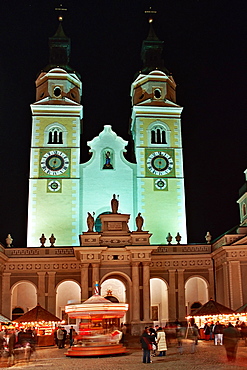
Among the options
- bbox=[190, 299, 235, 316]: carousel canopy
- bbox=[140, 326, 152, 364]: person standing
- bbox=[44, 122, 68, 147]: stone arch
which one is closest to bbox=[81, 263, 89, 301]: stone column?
bbox=[190, 299, 235, 316]: carousel canopy

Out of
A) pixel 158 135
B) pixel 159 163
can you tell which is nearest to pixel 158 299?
pixel 159 163

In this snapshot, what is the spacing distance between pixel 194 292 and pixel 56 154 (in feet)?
55.0

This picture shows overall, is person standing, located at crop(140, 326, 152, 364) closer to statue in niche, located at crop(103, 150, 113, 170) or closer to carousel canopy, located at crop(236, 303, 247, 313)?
carousel canopy, located at crop(236, 303, 247, 313)

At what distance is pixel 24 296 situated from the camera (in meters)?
45.6

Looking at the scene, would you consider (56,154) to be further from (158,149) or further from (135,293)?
(135,293)

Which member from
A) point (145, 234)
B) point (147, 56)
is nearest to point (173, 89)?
point (147, 56)

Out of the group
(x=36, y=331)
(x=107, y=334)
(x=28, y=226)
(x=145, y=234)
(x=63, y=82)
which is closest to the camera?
(x=107, y=334)

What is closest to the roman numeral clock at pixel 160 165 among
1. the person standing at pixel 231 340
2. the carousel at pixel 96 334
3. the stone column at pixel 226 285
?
the stone column at pixel 226 285

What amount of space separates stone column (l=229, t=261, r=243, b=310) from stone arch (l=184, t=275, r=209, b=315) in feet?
22.4

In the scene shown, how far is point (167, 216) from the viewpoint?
159 ft

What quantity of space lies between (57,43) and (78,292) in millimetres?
23785

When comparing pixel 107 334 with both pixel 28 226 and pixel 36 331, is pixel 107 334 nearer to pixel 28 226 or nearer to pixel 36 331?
pixel 36 331

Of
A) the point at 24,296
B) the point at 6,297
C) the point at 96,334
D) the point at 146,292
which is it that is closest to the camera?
the point at 96,334

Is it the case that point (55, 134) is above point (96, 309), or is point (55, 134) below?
above
